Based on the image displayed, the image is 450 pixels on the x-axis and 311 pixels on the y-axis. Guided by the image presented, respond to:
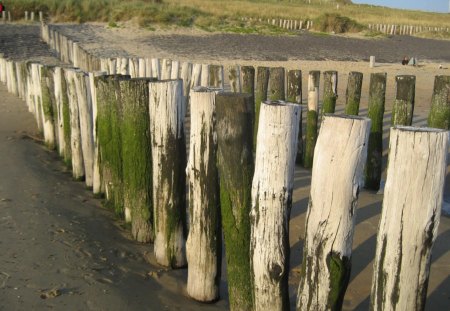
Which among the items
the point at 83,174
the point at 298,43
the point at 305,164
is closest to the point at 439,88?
the point at 305,164

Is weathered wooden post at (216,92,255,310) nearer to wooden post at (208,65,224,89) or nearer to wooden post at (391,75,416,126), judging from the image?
wooden post at (391,75,416,126)

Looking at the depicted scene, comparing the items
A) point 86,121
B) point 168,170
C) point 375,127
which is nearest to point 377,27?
point 375,127

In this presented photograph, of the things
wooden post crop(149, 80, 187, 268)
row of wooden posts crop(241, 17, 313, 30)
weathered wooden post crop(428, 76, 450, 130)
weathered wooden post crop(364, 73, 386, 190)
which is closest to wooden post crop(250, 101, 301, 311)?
wooden post crop(149, 80, 187, 268)

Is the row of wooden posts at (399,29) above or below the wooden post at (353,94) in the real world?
below

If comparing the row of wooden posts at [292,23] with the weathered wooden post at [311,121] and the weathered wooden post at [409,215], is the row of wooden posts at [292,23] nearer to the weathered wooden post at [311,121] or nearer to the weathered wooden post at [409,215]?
the weathered wooden post at [311,121]

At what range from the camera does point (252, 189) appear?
3230 mm

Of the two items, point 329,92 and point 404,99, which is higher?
point 404,99

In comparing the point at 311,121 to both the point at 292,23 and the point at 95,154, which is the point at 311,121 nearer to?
the point at 95,154

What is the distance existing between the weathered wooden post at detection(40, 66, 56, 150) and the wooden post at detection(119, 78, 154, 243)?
9.73ft

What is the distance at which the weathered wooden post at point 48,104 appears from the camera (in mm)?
7227

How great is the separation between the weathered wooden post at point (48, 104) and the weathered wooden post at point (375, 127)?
3968 millimetres

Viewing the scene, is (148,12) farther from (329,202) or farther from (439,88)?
(329,202)

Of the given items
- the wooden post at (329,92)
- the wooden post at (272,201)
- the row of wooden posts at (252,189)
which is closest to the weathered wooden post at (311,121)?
the wooden post at (329,92)

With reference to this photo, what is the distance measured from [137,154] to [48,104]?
129 inches
